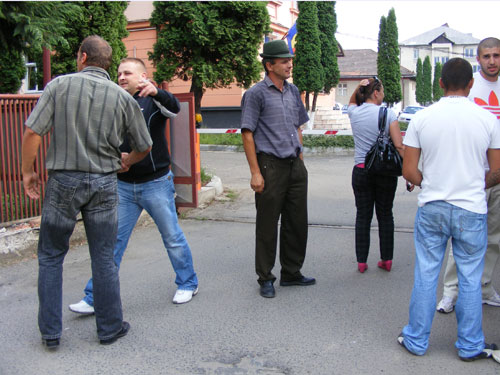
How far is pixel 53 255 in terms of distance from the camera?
348cm

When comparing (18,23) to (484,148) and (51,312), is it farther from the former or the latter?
(484,148)

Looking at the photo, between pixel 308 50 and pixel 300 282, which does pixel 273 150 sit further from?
pixel 308 50

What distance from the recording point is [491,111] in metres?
4.01

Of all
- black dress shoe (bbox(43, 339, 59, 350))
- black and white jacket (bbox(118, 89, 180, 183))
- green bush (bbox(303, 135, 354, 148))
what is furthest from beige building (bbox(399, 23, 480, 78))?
black dress shoe (bbox(43, 339, 59, 350))

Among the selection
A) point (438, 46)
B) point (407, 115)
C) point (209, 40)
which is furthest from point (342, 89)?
point (209, 40)

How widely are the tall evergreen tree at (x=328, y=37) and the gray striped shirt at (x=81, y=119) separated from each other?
68.6 feet

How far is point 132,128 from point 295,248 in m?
1.89

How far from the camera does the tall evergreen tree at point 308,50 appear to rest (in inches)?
854

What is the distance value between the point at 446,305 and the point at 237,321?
1.56 metres

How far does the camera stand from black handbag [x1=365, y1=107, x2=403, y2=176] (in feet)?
15.4

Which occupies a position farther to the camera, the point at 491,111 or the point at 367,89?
the point at 367,89

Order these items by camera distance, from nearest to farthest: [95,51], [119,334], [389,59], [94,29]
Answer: [95,51]
[119,334]
[94,29]
[389,59]

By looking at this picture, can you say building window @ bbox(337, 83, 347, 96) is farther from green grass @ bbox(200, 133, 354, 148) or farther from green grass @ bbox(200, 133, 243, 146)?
green grass @ bbox(200, 133, 354, 148)

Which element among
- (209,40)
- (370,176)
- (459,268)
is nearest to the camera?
(459,268)
